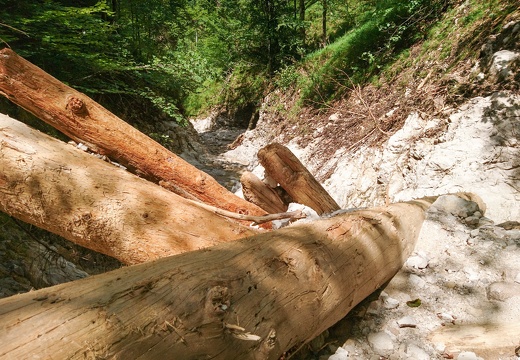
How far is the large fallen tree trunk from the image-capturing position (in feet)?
3.65

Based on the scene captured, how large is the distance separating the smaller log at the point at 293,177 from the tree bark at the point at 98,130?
452 millimetres

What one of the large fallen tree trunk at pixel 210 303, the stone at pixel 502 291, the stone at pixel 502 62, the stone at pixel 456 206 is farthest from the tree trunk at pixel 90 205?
the stone at pixel 502 62

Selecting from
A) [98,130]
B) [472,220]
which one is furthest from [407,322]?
[98,130]

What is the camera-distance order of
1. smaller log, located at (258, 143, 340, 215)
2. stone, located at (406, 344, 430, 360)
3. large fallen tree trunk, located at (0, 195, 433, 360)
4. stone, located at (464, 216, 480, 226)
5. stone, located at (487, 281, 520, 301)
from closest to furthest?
1. large fallen tree trunk, located at (0, 195, 433, 360)
2. stone, located at (406, 344, 430, 360)
3. stone, located at (487, 281, 520, 301)
4. stone, located at (464, 216, 480, 226)
5. smaller log, located at (258, 143, 340, 215)

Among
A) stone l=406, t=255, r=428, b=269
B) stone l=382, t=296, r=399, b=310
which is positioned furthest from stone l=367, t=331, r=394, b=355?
stone l=406, t=255, r=428, b=269

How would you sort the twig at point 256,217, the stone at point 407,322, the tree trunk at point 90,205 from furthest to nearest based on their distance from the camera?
the twig at point 256,217 → the tree trunk at point 90,205 → the stone at point 407,322

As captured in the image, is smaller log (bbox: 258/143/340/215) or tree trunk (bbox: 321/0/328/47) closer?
smaller log (bbox: 258/143/340/215)

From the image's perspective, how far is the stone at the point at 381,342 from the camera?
6.31 ft

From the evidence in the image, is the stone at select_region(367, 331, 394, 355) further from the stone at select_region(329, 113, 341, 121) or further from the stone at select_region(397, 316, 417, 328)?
the stone at select_region(329, 113, 341, 121)

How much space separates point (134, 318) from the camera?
1206mm

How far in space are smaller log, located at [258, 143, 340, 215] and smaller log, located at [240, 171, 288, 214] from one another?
20 centimetres

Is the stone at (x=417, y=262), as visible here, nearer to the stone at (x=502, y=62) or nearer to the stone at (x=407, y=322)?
the stone at (x=407, y=322)

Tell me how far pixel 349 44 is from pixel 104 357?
1056cm

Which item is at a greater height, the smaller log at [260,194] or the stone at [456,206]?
the smaller log at [260,194]
